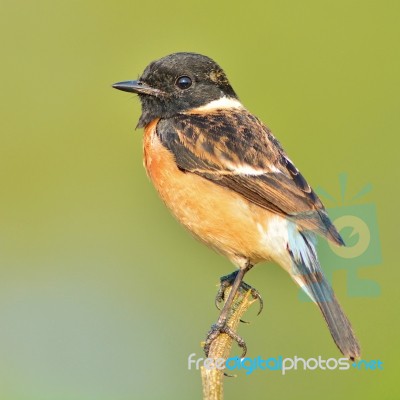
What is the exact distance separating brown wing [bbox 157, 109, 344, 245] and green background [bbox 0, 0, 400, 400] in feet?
1.44

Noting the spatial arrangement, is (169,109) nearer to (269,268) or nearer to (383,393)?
(269,268)

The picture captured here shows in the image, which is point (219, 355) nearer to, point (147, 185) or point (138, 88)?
point (138, 88)

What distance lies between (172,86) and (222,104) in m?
0.34

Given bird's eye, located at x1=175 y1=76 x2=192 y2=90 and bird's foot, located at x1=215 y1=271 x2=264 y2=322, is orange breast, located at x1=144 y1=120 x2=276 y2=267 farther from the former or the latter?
bird's eye, located at x1=175 y1=76 x2=192 y2=90

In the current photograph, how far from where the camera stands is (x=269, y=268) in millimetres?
4789

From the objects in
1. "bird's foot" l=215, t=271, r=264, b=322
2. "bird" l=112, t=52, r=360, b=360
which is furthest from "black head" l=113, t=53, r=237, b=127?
"bird's foot" l=215, t=271, r=264, b=322

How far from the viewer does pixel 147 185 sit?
17.9 ft

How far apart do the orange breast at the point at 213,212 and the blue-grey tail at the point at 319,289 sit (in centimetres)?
19

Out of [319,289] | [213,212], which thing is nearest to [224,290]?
[213,212]

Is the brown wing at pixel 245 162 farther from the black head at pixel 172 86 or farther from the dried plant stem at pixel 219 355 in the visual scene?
the dried plant stem at pixel 219 355

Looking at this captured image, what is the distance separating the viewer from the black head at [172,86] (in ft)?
16.0

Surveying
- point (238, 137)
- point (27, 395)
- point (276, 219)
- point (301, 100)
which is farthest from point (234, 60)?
point (27, 395)

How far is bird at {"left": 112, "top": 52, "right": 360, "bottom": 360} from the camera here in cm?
417

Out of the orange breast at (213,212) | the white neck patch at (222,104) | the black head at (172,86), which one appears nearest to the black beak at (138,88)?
the black head at (172,86)
